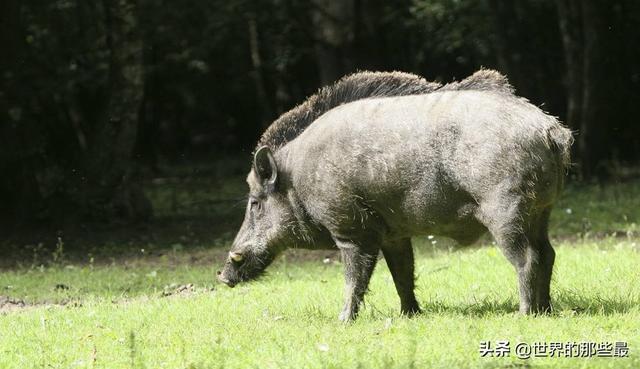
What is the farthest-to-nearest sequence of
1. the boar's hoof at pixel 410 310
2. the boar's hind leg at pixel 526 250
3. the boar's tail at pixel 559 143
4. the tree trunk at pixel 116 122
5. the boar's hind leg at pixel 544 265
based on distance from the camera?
the tree trunk at pixel 116 122 < the boar's hoof at pixel 410 310 < the boar's hind leg at pixel 544 265 < the boar's tail at pixel 559 143 < the boar's hind leg at pixel 526 250

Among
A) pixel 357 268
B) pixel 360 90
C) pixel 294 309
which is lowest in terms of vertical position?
pixel 294 309

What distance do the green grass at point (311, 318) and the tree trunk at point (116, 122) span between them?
4361mm

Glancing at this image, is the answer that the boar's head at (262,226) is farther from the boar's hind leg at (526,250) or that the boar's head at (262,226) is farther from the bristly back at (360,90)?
the boar's hind leg at (526,250)

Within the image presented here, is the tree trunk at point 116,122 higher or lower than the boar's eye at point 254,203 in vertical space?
lower

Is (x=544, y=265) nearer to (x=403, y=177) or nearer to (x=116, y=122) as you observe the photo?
(x=403, y=177)

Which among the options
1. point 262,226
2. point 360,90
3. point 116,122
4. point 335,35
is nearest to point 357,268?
point 262,226

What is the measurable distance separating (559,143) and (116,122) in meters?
10.4

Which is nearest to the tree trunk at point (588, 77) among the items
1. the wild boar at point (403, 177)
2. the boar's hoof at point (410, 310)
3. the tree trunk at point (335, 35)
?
the tree trunk at point (335, 35)

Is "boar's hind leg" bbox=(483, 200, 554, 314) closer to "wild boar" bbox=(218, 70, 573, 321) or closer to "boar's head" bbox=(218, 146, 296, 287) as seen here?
"wild boar" bbox=(218, 70, 573, 321)

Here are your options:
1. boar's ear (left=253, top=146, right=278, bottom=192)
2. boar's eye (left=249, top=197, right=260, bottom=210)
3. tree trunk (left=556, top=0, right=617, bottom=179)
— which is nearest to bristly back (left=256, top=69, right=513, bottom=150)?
boar's ear (left=253, top=146, right=278, bottom=192)

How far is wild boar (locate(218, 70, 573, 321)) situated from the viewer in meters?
7.25

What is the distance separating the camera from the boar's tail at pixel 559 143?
730cm

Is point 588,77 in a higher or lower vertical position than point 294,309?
lower

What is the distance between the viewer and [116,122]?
1647 cm
